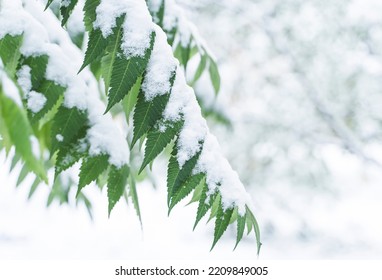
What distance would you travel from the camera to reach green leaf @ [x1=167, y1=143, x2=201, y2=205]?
90cm

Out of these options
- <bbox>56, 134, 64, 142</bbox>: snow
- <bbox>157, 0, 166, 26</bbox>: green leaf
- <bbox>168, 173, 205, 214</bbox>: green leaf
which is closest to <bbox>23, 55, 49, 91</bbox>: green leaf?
<bbox>56, 134, 64, 142</bbox>: snow

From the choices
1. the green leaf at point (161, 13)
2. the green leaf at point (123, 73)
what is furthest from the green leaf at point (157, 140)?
the green leaf at point (161, 13)

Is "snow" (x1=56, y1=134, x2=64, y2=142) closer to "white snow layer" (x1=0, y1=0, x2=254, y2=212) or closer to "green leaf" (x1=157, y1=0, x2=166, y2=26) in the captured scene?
"white snow layer" (x1=0, y1=0, x2=254, y2=212)

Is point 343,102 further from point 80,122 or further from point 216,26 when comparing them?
point 80,122

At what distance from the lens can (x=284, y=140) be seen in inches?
207

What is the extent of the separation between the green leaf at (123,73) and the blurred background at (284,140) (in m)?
3.39

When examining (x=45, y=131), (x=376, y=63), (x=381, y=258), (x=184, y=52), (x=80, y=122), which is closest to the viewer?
(x=80, y=122)

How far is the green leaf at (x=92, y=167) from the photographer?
3.14ft

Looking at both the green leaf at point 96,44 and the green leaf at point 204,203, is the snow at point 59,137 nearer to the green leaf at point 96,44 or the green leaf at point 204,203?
the green leaf at point 96,44

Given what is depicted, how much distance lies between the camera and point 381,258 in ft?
17.3

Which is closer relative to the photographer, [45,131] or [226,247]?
[45,131]

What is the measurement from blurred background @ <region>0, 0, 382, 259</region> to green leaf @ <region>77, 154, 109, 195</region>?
325 cm

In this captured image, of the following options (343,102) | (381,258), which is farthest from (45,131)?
(381,258)

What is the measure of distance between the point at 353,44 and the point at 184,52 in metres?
3.88
